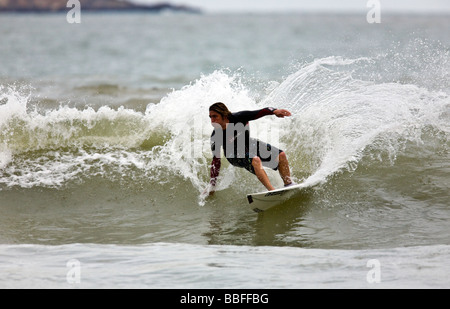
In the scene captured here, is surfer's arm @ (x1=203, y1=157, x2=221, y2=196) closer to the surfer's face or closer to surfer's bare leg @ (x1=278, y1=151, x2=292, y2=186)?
the surfer's face

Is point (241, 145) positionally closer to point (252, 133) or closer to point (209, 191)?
point (209, 191)

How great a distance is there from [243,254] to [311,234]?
1117 mm

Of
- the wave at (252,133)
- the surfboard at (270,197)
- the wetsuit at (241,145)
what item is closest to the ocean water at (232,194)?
the wave at (252,133)

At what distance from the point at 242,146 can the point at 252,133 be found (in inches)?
89.7

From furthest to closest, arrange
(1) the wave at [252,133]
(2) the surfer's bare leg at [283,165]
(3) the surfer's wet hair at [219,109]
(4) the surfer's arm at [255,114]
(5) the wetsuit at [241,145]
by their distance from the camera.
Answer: (1) the wave at [252,133], (2) the surfer's bare leg at [283,165], (5) the wetsuit at [241,145], (3) the surfer's wet hair at [219,109], (4) the surfer's arm at [255,114]

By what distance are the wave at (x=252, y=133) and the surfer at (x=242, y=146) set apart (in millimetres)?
1025

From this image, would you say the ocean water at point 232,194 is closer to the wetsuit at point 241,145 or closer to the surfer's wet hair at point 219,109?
the wetsuit at point 241,145

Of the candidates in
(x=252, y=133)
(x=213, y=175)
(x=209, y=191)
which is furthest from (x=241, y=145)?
(x=252, y=133)

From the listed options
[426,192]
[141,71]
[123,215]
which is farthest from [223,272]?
[141,71]

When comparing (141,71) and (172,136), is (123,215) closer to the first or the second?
(172,136)

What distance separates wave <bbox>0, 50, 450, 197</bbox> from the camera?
878 centimetres

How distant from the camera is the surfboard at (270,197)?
711 cm

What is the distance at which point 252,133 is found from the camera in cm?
945

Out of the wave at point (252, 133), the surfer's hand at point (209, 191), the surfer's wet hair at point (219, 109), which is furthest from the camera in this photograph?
the wave at point (252, 133)
